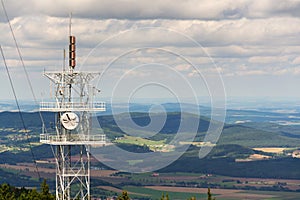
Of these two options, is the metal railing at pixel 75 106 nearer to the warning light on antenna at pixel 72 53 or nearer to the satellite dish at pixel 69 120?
the satellite dish at pixel 69 120

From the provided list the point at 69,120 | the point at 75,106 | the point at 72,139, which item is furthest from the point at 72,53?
the point at 72,139

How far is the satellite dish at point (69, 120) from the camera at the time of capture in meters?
58.2

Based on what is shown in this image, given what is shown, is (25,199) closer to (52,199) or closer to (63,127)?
(52,199)

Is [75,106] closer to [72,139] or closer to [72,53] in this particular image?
[72,139]

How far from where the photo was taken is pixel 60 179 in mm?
59125

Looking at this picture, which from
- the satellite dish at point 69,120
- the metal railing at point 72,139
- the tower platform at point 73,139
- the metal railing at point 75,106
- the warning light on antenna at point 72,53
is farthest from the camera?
the warning light on antenna at point 72,53

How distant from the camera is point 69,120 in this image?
191 ft

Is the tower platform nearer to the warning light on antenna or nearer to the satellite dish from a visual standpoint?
the satellite dish

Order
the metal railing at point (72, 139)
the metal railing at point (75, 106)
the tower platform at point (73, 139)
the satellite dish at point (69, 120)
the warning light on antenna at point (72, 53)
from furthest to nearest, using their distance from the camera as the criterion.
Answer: the warning light on antenna at point (72, 53) → the metal railing at point (75, 106) → the satellite dish at point (69, 120) → the metal railing at point (72, 139) → the tower platform at point (73, 139)

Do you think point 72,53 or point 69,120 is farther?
point 72,53

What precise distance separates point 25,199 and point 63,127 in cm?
1931

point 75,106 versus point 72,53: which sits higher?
point 72,53

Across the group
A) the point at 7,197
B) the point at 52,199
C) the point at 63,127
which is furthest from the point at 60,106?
the point at 7,197

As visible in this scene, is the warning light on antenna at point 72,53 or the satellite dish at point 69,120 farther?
the warning light on antenna at point 72,53
